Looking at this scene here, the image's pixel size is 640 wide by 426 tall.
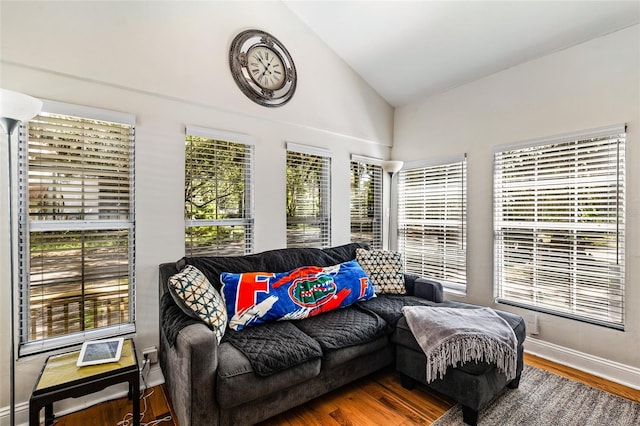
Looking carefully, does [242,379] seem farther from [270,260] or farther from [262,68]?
[262,68]

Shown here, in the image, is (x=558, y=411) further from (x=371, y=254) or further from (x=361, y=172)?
(x=361, y=172)

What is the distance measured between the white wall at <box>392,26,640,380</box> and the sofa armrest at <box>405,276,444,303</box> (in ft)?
2.19

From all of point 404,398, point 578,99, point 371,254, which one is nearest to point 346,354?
point 404,398

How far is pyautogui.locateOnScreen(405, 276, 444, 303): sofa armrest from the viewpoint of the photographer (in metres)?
2.94

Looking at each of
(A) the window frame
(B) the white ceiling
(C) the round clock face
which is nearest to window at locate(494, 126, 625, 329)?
(B) the white ceiling

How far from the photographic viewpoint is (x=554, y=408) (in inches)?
81.7

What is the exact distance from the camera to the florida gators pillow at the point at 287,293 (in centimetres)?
222

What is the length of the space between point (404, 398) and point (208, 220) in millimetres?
2090

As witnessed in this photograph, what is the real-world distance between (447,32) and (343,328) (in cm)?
278

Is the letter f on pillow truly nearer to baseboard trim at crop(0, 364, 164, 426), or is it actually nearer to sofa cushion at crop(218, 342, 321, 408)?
sofa cushion at crop(218, 342, 321, 408)

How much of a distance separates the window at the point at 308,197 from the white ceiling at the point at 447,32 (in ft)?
4.04

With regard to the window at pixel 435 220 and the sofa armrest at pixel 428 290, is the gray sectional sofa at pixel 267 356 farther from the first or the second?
the window at pixel 435 220

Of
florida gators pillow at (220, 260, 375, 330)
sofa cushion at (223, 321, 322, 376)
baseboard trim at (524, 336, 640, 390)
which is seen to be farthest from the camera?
baseboard trim at (524, 336, 640, 390)

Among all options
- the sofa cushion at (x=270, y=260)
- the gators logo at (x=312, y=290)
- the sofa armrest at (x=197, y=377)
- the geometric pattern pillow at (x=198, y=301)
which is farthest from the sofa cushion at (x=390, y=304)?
the sofa armrest at (x=197, y=377)
